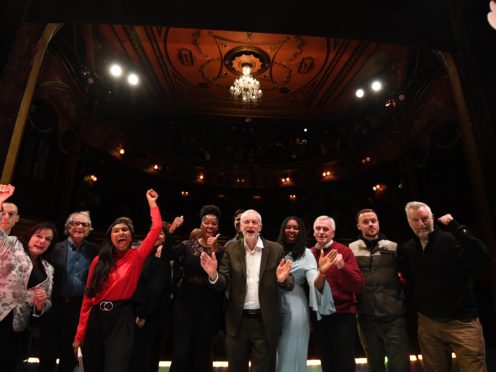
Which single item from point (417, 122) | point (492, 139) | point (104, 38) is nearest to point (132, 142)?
point (104, 38)

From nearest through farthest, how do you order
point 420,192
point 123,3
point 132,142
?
point 123,3 < point 420,192 < point 132,142

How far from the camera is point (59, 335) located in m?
2.94

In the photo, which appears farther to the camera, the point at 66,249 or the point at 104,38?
the point at 104,38

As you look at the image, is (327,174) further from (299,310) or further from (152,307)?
(152,307)

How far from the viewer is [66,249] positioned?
3.31 m

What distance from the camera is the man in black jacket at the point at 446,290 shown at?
8.18ft

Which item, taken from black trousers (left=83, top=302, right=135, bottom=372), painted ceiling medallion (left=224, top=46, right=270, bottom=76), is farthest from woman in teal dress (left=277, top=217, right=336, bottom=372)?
painted ceiling medallion (left=224, top=46, right=270, bottom=76)

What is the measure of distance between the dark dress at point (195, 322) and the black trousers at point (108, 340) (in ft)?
1.62

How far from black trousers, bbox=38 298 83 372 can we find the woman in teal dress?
2.05m

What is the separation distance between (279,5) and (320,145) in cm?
1087

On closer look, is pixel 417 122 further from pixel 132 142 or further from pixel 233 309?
pixel 132 142

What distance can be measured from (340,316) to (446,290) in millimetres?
918

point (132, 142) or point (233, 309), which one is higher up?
point (132, 142)

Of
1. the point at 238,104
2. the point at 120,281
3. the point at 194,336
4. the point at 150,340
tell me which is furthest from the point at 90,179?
the point at 194,336
